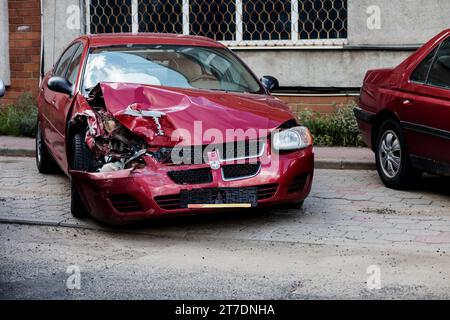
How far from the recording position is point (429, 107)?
28.6 feet

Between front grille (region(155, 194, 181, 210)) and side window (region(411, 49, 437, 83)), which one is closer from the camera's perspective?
front grille (region(155, 194, 181, 210))

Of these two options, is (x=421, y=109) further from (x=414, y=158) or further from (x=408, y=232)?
(x=408, y=232)

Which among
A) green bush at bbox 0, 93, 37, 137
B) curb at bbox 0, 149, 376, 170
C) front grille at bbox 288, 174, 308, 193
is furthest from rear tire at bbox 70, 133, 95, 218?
green bush at bbox 0, 93, 37, 137

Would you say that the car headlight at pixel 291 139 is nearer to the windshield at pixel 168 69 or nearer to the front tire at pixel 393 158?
the windshield at pixel 168 69

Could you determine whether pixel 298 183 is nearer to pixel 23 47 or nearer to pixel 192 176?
pixel 192 176

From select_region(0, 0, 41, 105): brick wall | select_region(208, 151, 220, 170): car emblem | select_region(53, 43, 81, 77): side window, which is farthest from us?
select_region(0, 0, 41, 105): brick wall

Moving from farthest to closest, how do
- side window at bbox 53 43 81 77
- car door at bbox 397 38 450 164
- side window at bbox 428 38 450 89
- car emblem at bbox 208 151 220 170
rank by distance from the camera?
side window at bbox 53 43 81 77 < side window at bbox 428 38 450 89 < car door at bbox 397 38 450 164 < car emblem at bbox 208 151 220 170

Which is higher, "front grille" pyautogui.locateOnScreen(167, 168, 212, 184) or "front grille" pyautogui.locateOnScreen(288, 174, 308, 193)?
"front grille" pyautogui.locateOnScreen(167, 168, 212, 184)

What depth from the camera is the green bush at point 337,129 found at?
40.9 ft

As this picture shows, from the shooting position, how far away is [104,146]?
761 centimetres

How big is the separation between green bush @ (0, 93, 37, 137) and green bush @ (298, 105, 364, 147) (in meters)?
3.90

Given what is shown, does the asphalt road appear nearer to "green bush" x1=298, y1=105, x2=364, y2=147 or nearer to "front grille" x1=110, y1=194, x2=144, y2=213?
"front grille" x1=110, y1=194, x2=144, y2=213

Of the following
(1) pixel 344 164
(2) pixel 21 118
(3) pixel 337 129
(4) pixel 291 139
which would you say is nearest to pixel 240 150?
(4) pixel 291 139

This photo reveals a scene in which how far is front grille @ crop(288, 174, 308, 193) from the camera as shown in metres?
7.78
